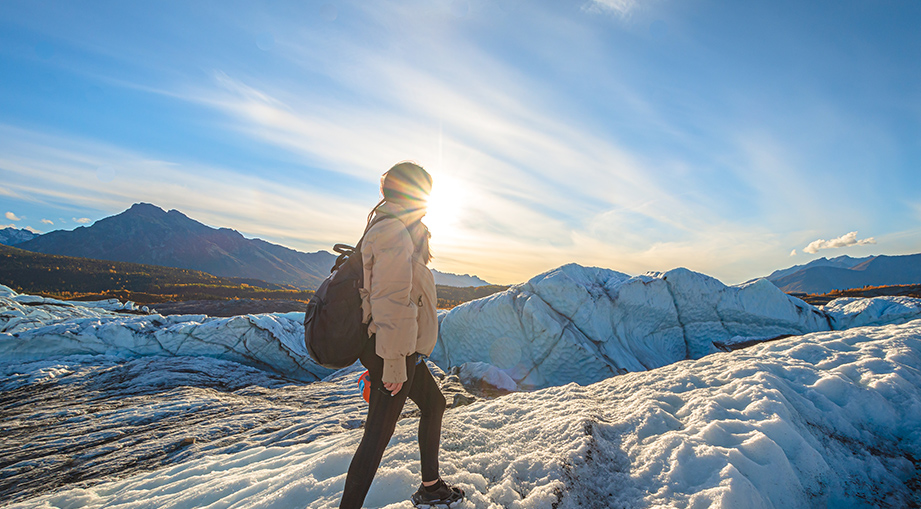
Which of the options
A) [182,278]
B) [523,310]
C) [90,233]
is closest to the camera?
[523,310]

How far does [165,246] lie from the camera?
557 ft

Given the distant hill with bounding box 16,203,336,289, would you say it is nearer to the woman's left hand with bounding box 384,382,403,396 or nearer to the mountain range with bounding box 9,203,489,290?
the mountain range with bounding box 9,203,489,290

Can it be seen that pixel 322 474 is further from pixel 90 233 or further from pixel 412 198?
pixel 90 233

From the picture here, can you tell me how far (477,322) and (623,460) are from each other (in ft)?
26.6

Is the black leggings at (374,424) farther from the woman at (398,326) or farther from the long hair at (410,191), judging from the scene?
the long hair at (410,191)

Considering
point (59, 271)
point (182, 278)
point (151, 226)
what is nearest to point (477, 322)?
point (182, 278)

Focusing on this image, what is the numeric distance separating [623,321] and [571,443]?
8.48m

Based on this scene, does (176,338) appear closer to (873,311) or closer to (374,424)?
(374,424)

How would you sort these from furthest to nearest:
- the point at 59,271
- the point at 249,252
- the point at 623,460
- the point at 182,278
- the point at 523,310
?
the point at 249,252 → the point at 182,278 → the point at 59,271 → the point at 523,310 → the point at 623,460

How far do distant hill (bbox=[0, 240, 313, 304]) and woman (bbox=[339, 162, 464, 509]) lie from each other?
45496 millimetres

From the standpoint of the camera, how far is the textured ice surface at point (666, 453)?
8.70 feet

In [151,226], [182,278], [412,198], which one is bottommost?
[182,278]

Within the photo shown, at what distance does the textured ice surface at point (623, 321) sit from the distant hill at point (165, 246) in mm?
155147

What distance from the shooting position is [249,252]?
189125 mm
